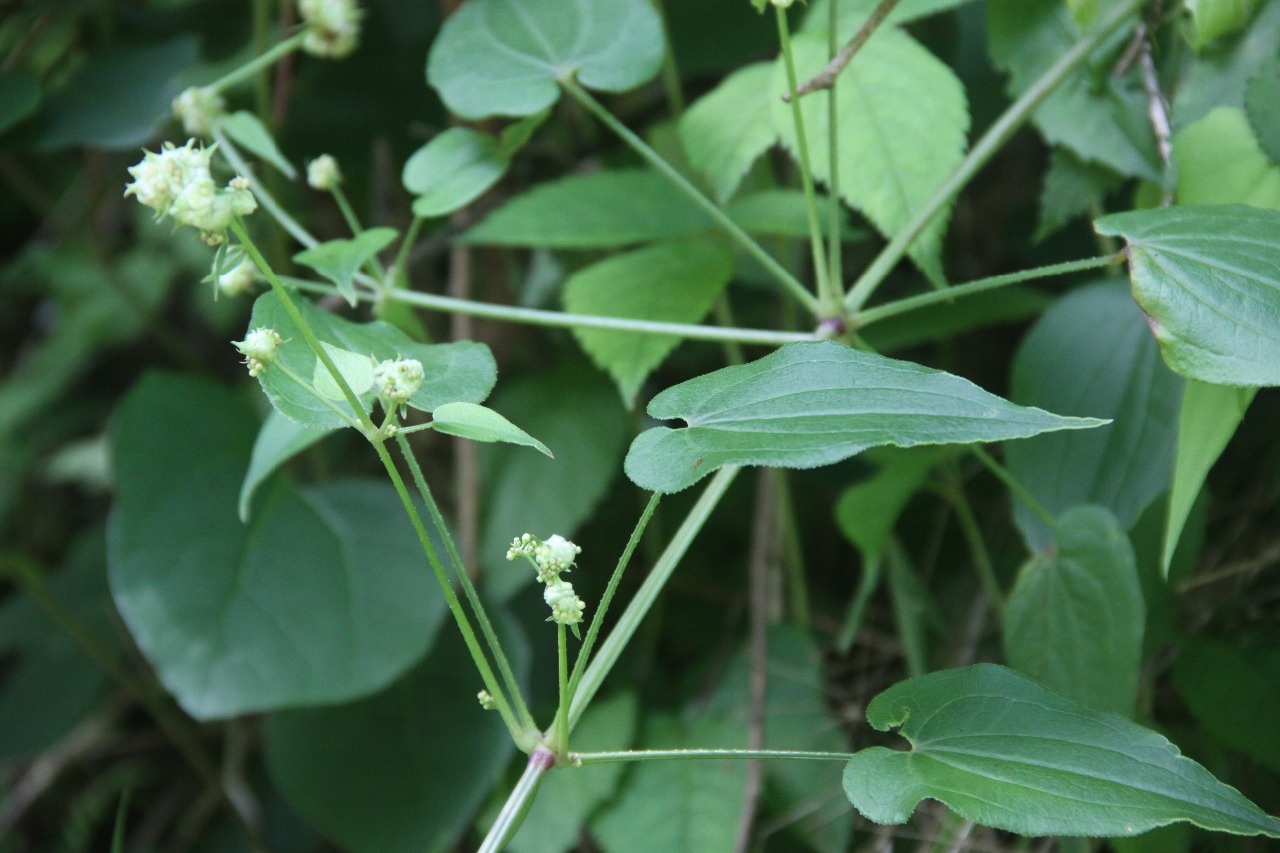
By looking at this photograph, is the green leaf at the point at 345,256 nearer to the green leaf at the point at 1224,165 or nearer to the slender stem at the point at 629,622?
the slender stem at the point at 629,622

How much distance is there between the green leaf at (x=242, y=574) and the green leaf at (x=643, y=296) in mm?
291

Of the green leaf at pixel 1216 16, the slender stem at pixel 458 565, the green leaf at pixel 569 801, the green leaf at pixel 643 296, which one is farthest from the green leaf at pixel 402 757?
the green leaf at pixel 1216 16

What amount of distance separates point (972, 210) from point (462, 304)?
0.66m

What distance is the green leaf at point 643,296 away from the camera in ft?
2.07

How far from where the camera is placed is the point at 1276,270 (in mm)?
409

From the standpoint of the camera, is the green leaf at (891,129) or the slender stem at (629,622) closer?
the slender stem at (629,622)

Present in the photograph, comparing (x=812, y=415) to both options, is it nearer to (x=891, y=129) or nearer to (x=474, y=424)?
(x=474, y=424)

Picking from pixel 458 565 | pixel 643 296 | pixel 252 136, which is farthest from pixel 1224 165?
pixel 252 136

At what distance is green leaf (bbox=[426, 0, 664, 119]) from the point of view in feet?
1.99

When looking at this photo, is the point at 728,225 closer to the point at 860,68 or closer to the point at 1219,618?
the point at 860,68

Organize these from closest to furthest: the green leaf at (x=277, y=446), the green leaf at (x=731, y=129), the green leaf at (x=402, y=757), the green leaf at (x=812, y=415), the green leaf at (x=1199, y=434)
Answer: the green leaf at (x=812, y=415), the green leaf at (x=1199, y=434), the green leaf at (x=277, y=446), the green leaf at (x=731, y=129), the green leaf at (x=402, y=757)

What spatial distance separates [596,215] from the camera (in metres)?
0.73

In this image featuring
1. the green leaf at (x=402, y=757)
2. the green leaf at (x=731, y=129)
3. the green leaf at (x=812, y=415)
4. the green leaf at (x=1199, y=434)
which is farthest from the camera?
the green leaf at (x=402, y=757)

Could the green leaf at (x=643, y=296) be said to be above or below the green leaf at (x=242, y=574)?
above
